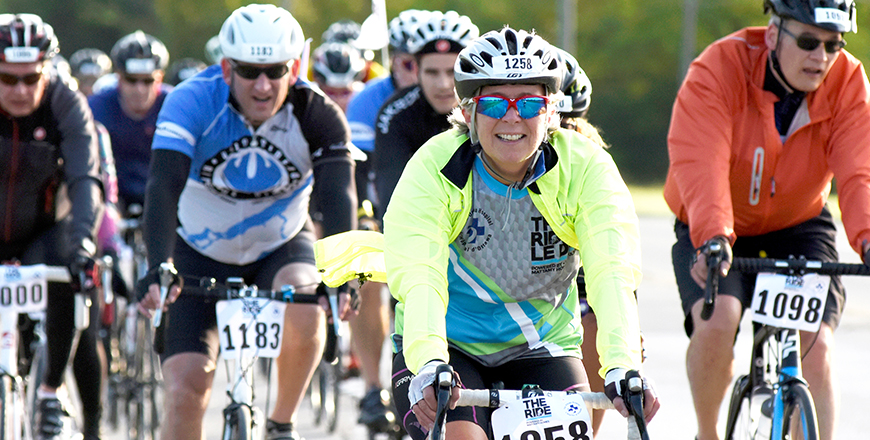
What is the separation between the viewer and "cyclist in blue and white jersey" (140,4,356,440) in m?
5.16

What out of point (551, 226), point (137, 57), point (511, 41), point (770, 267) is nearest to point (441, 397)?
point (551, 226)

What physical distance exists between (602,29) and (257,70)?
157 ft

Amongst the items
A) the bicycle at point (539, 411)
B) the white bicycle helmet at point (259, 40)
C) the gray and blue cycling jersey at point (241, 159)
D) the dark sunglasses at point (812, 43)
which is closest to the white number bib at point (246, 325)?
the gray and blue cycling jersey at point (241, 159)

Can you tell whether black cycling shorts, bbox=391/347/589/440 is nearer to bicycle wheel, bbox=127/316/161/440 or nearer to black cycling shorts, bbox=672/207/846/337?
black cycling shorts, bbox=672/207/846/337

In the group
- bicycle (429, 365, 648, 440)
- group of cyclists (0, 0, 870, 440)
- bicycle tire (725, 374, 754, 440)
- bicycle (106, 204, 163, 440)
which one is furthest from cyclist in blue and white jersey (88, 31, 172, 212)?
bicycle (429, 365, 648, 440)

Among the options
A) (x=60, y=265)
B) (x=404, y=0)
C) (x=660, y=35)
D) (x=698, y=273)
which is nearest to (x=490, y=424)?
A: (x=698, y=273)

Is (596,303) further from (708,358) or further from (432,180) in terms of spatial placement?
(708,358)

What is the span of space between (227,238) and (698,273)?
2.19 m

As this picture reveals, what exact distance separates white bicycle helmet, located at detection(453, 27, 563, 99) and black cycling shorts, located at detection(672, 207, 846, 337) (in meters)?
1.75

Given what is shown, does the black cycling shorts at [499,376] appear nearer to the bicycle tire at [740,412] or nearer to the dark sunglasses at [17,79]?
the bicycle tire at [740,412]

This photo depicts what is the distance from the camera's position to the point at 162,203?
516 centimetres

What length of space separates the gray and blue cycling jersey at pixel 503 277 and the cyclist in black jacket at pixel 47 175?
2529mm

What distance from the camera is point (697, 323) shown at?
532 cm

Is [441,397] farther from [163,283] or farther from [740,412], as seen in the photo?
[740,412]
